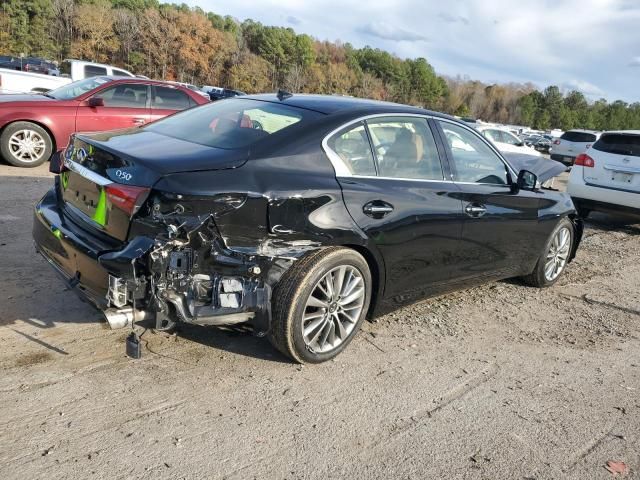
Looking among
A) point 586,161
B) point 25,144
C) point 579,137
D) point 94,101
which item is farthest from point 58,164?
point 579,137

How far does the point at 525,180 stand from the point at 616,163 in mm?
4543

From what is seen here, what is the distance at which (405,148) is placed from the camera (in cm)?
399

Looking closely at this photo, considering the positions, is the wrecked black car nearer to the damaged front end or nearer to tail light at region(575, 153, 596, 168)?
the damaged front end

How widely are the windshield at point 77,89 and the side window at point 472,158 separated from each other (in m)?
6.87

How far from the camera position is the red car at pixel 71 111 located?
27.5 feet

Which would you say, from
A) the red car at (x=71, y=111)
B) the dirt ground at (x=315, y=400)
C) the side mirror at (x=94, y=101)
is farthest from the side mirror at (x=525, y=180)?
the side mirror at (x=94, y=101)

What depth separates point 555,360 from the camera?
402 cm

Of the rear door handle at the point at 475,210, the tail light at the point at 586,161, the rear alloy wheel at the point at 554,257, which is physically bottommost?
the rear alloy wheel at the point at 554,257

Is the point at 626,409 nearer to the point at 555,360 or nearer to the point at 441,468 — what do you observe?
the point at 555,360

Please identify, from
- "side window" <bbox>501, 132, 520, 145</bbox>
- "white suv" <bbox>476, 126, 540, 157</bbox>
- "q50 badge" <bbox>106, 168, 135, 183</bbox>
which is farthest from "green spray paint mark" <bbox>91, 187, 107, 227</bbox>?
"side window" <bbox>501, 132, 520, 145</bbox>

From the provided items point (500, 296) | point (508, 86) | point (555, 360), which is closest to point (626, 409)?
point (555, 360)

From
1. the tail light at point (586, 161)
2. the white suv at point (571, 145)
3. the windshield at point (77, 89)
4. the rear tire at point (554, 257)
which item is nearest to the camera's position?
the rear tire at point (554, 257)

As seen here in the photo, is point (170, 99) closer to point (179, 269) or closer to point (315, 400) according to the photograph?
point (179, 269)

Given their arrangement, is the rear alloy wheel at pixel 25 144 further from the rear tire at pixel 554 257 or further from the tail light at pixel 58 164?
Result: the rear tire at pixel 554 257
